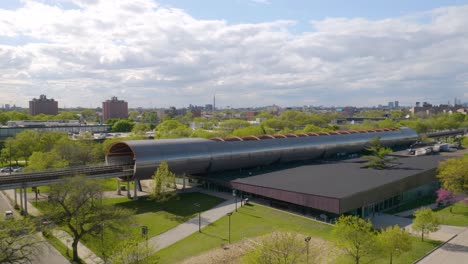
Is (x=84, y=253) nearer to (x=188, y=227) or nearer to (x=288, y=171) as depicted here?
(x=188, y=227)

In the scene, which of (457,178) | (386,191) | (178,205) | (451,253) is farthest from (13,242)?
(457,178)

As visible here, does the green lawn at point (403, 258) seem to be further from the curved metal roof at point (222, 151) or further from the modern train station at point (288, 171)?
the curved metal roof at point (222, 151)

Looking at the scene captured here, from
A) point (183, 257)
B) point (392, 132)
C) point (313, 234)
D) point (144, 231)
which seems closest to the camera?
point (183, 257)

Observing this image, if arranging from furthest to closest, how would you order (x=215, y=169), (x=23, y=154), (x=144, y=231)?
1. (x=23, y=154)
2. (x=215, y=169)
3. (x=144, y=231)

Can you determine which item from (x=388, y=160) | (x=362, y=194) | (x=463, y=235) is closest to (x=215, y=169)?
(x=362, y=194)

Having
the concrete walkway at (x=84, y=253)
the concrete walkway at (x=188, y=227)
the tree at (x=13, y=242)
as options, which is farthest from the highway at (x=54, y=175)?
the tree at (x=13, y=242)

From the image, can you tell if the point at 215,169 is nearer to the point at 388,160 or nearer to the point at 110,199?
the point at 110,199
